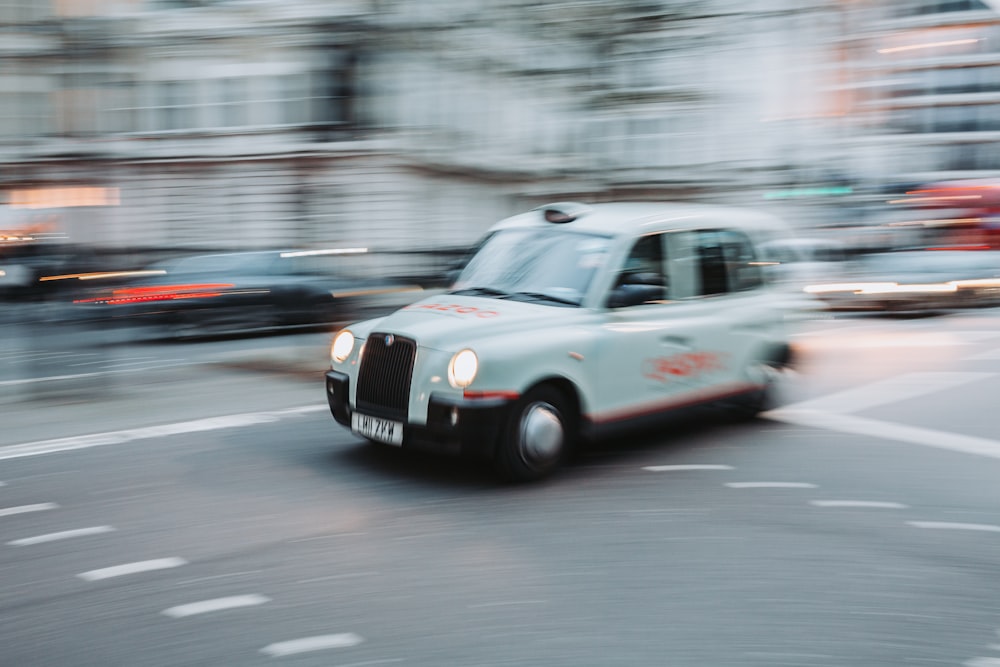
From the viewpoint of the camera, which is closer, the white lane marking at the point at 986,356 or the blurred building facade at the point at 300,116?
the white lane marking at the point at 986,356

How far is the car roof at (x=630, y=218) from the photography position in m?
7.61

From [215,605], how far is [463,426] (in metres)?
2.14

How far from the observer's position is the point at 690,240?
798 centimetres

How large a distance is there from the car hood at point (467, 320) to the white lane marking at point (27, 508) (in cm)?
222

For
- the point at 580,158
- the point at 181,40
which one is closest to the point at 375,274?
the point at 181,40

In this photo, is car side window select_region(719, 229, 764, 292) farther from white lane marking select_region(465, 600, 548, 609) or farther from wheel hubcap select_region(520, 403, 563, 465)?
white lane marking select_region(465, 600, 548, 609)

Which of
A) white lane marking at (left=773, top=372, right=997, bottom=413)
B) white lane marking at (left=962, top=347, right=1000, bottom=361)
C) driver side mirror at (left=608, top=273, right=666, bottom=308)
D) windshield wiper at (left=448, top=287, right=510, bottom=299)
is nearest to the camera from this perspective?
driver side mirror at (left=608, top=273, right=666, bottom=308)

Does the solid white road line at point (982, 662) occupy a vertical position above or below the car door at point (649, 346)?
below

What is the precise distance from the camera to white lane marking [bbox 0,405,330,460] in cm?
805

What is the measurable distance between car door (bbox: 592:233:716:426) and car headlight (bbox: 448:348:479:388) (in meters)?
0.99

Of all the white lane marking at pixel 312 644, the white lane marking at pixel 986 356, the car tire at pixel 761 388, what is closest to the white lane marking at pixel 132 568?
the white lane marking at pixel 312 644

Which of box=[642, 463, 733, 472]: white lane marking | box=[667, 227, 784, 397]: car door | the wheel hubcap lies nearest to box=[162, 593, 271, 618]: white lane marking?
the wheel hubcap

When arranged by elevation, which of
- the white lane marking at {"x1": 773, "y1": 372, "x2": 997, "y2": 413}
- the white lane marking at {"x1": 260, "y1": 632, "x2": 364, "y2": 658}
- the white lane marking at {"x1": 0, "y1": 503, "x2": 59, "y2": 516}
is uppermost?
the white lane marking at {"x1": 260, "y1": 632, "x2": 364, "y2": 658}

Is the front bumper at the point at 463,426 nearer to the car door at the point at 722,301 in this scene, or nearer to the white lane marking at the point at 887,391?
the car door at the point at 722,301
